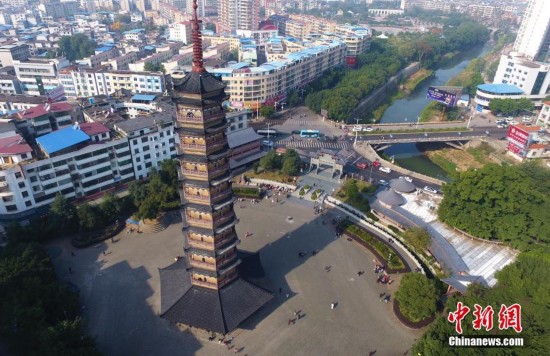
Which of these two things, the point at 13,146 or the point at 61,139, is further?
the point at 61,139

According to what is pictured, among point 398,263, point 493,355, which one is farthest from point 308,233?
point 493,355

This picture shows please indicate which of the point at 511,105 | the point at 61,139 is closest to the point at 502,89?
the point at 511,105

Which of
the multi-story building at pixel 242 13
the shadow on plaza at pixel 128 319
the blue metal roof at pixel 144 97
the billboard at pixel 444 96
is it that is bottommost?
the shadow on plaza at pixel 128 319

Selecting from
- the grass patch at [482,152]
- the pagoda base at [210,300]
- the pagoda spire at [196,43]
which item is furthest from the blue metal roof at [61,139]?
the grass patch at [482,152]

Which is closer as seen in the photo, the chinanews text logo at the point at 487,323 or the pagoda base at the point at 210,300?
the chinanews text logo at the point at 487,323

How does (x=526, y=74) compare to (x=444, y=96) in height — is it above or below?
above

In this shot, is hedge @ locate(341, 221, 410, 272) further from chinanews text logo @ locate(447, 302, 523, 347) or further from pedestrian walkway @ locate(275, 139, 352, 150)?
pedestrian walkway @ locate(275, 139, 352, 150)

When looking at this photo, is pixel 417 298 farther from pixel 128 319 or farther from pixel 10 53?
pixel 10 53

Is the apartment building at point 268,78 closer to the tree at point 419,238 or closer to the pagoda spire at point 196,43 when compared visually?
the tree at point 419,238
